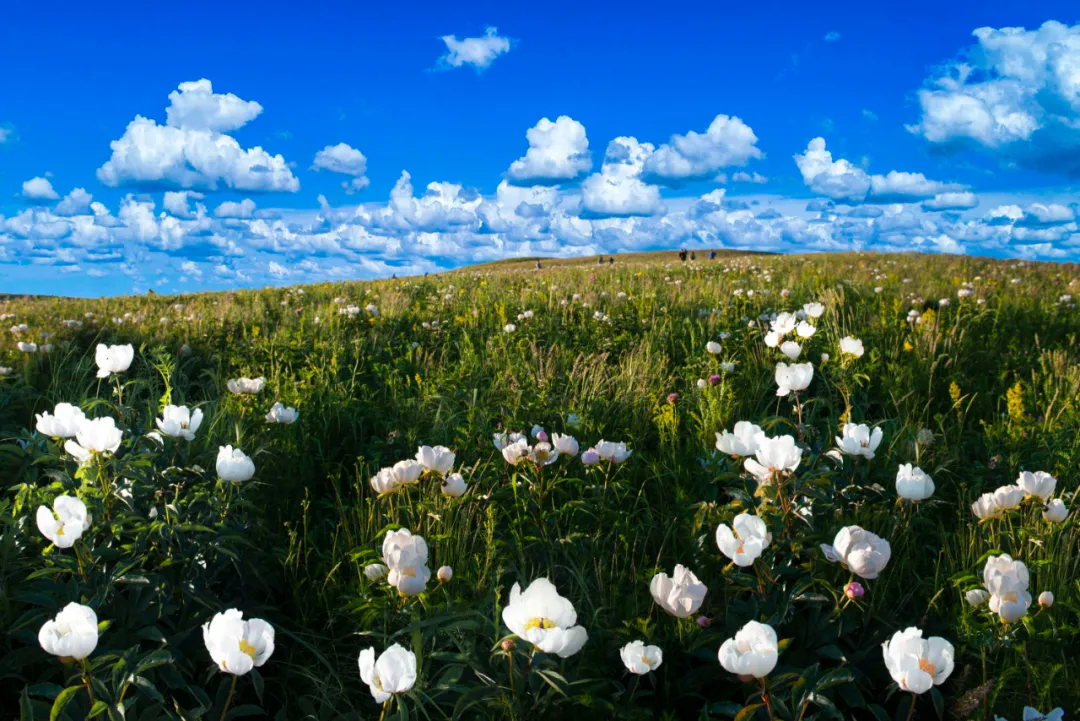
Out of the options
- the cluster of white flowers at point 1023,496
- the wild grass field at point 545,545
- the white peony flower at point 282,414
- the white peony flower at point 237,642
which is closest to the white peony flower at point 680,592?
the wild grass field at point 545,545

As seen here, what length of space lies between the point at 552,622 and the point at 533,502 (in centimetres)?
137

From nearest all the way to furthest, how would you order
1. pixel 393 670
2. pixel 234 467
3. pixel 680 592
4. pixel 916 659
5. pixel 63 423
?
pixel 393 670, pixel 916 659, pixel 680 592, pixel 234 467, pixel 63 423

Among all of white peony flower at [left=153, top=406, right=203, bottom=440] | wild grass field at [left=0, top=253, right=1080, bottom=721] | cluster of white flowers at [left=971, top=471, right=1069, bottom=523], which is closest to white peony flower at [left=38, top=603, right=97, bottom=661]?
wild grass field at [left=0, top=253, right=1080, bottom=721]

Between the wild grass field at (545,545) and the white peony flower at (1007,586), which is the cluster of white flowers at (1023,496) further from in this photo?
the white peony flower at (1007,586)

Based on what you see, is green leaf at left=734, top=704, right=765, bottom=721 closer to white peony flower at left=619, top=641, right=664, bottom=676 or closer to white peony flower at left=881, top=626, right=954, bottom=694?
white peony flower at left=619, top=641, right=664, bottom=676

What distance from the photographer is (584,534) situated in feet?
8.30

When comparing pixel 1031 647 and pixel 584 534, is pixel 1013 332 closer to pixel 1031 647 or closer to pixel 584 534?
pixel 1031 647

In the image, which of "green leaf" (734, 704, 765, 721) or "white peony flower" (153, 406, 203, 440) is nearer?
"green leaf" (734, 704, 765, 721)

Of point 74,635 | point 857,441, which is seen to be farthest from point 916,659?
point 74,635

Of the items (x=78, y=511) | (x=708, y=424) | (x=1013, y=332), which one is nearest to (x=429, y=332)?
(x=708, y=424)

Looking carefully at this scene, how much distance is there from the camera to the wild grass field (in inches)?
69.5

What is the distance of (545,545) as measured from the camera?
2.61 metres

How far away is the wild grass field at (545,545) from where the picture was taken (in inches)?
69.5

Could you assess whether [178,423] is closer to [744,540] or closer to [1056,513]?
[744,540]
